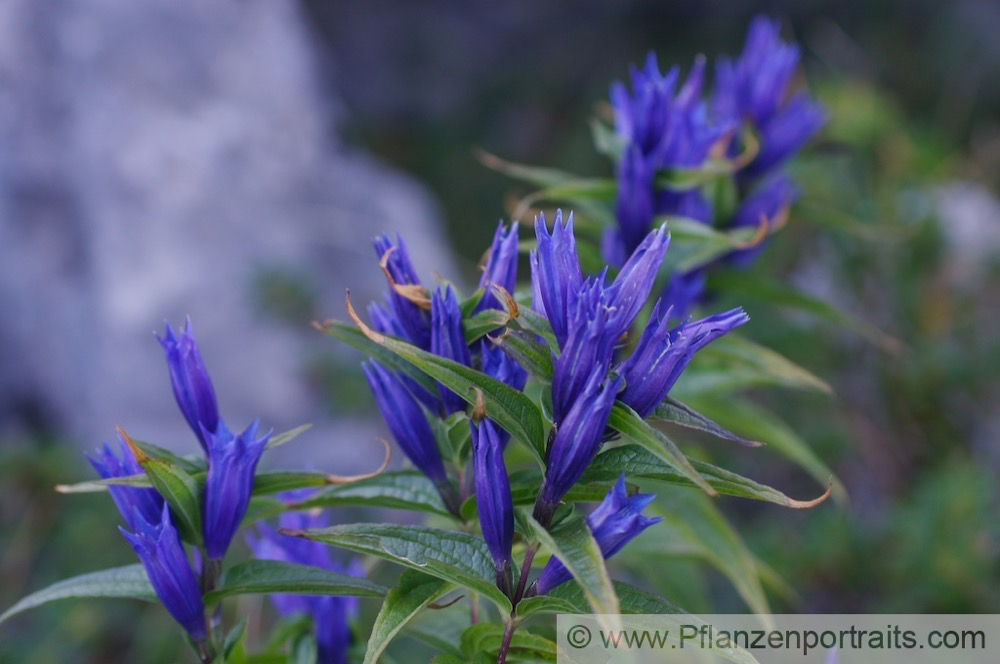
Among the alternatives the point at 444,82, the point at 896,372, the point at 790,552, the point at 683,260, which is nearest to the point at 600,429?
the point at 683,260

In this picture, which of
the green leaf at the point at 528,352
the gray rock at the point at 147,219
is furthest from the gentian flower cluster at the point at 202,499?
the gray rock at the point at 147,219

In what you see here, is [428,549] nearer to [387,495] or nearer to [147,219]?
[387,495]

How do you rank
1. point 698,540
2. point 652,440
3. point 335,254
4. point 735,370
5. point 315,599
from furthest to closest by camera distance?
point 335,254
point 735,370
point 698,540
point 315,599
point 652,440

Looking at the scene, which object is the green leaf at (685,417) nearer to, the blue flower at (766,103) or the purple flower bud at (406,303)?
the purple flower bud at (406,303)

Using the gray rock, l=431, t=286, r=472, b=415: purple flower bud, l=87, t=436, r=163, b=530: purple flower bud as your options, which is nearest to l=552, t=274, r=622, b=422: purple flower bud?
l=431, t=286, r=472, b=415: purple flower bud

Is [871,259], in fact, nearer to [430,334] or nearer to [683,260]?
[683,260]

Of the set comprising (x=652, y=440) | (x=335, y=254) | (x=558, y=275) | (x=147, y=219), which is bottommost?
(x=652, y=440)

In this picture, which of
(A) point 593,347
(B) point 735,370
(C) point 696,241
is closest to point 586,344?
(A) point 593,347
